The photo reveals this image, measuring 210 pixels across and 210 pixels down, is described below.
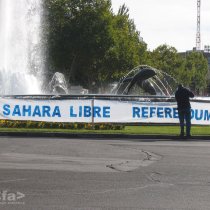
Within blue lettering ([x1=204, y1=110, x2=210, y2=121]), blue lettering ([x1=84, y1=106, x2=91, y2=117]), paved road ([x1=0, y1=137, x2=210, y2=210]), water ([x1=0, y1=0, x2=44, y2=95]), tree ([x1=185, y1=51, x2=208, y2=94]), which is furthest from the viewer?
tree ([x1=185, y1=51, x2=208, y2=94])

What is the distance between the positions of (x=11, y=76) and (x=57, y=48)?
118ft

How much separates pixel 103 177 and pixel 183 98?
13.2m

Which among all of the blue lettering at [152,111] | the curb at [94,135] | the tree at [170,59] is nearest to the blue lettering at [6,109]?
the curb at [94,135]

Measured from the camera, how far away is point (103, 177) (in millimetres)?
12016

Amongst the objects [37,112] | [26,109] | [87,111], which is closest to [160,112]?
[87,111]

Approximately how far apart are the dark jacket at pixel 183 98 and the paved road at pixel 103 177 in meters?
→ 5.76

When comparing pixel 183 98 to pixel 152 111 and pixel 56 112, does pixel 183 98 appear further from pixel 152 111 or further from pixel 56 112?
pixel 56 112

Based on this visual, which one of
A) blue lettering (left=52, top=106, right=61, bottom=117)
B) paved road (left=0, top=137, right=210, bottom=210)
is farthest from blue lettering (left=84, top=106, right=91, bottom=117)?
paved road (left=0, top=137, right=210, bottom=210)

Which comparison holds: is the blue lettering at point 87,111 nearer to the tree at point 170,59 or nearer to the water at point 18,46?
the water at point 18,46

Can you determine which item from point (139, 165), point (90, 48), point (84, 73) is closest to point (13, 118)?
point (139, 165)

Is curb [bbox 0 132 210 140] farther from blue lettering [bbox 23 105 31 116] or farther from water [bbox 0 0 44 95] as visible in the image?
water [bbox 0 0 44 95]

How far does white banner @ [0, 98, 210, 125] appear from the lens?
88.2 feet

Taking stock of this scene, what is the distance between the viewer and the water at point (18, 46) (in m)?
55.6

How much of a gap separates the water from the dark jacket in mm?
29416
